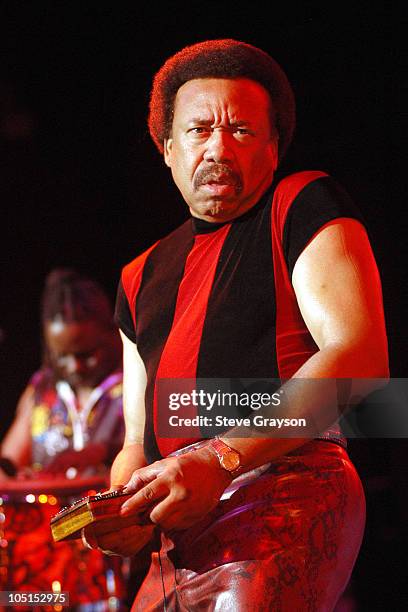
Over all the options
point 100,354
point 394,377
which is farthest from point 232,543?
point 100,354

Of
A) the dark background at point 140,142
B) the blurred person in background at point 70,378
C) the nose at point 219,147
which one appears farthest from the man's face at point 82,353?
the nose at point 219,147

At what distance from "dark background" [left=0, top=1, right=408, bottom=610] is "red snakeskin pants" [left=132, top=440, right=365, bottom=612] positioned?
1.36 m

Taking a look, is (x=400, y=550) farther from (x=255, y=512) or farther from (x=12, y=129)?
(x=12, y=129)

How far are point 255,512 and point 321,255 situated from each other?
1.58 feet

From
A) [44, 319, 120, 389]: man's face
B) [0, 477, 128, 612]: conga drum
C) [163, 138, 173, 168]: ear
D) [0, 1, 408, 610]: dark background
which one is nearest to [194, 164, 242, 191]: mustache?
[163, 138, 173, 168]: ear

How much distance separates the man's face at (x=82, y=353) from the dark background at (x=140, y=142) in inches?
15.0

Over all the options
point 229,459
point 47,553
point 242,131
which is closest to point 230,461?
point 229,459

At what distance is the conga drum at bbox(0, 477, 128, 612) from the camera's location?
339 cm

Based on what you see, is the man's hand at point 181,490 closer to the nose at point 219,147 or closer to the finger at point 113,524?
the finger at point 113,524

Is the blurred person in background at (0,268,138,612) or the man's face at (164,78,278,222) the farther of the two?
the blurred person in background at (0,268,138,612)

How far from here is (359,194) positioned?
2.91 metres

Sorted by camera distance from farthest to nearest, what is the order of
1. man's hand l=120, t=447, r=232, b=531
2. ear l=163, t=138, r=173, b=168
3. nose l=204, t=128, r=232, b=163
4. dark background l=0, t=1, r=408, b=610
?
dark background l=0, t=1, r=408, b=610, ear l=163, t=138, r=173, b=168, nose l=204, t=128, r=232, b=163, man's hand l=120, t=447, r=232, b=531

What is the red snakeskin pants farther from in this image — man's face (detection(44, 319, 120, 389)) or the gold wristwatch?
man's face (detection(44, 319, 120, 389))

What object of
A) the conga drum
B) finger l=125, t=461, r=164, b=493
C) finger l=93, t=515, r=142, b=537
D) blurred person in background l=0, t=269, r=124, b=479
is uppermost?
blurred person in background l=0, t=269, r=124, b=479
